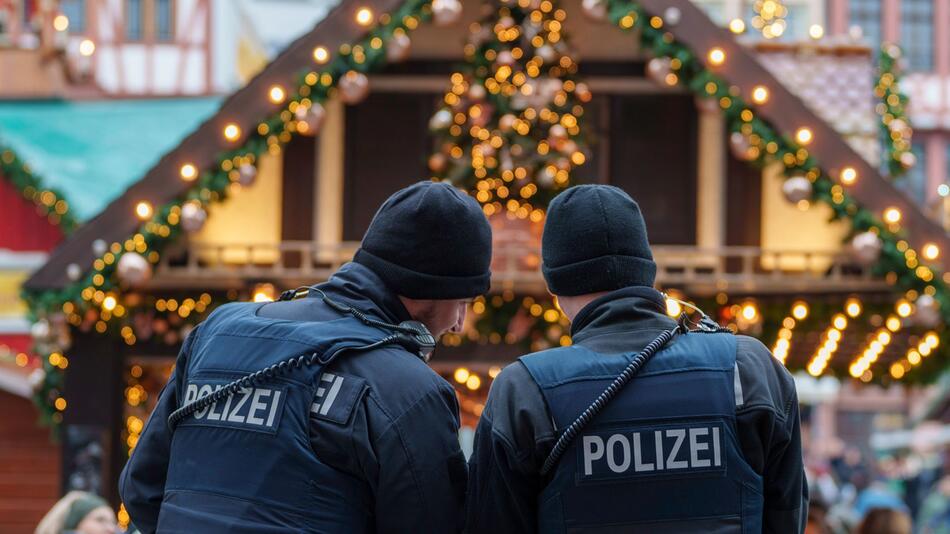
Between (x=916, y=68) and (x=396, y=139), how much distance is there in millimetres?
25104

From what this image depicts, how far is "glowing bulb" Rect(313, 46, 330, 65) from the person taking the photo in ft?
31.7

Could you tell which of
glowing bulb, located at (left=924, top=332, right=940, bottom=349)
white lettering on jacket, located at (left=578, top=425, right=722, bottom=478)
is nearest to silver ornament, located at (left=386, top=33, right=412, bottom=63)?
glowing bulb, located at (left=924, top=332, right=940, bottom=349)

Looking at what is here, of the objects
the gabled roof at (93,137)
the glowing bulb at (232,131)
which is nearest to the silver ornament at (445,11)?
the glowing bulb at (232,131)

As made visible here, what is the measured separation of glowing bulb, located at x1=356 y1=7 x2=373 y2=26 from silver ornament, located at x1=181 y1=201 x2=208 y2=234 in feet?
5.09

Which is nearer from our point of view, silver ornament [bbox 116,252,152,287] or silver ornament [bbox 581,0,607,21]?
silver ornament [bbox 116,252,152,287]

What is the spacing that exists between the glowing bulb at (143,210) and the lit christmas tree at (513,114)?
6.40 ft

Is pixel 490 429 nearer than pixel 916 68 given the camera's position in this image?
Yes

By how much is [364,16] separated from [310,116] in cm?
73

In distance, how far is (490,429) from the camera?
3738 millimetres

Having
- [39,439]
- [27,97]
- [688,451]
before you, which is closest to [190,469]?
[688,451]

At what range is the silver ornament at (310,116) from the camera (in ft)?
32.0

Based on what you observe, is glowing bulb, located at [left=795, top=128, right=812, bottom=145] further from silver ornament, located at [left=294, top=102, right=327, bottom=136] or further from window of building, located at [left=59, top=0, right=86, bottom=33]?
window of building, located at [left=59, top=0, right=86, bottom=33]

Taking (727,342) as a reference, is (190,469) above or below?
below

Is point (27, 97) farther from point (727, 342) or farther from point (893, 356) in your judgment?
point (727, 342)
